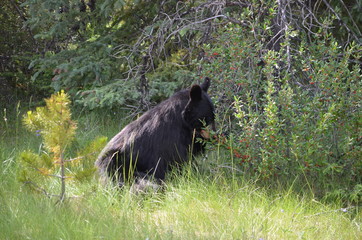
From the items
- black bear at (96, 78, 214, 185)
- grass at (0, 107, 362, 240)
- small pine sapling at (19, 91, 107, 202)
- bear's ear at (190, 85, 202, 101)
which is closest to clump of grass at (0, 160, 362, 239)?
grass at (0, 107, 362, 240)

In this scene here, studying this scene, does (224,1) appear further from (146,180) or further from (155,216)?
(155,216)

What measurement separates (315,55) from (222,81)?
3.52 ft

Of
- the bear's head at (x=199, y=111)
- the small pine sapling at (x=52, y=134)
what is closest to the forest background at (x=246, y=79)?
the bear's head at (x=199, y=111)

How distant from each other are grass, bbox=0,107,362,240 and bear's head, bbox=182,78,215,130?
0.55 meters

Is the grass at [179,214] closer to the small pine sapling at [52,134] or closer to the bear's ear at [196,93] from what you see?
the small pine sapling at [52,134]

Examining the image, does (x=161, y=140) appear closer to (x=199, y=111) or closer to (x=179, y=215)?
(x=199, y=111)

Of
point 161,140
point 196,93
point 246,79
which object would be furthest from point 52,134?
point 246,79

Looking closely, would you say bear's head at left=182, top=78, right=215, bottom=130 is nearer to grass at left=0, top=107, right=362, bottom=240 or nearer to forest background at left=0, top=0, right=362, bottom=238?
forest background at left=0, top=0, right=362, bottom=238

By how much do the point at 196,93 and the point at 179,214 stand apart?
128cm

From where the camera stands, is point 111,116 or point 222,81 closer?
point 222,81

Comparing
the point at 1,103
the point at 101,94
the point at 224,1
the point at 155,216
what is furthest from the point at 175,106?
the point at 1,103

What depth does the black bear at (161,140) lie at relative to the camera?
4730mm

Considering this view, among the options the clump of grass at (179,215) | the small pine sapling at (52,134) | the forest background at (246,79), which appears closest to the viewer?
the clump of grass at (179,215)

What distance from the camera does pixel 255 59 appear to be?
15.8ft
